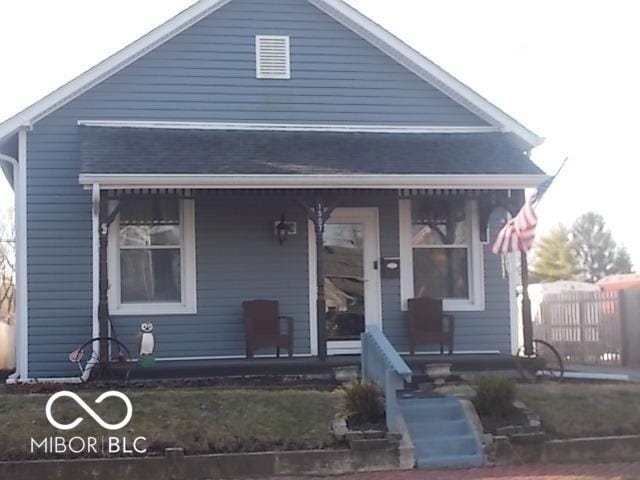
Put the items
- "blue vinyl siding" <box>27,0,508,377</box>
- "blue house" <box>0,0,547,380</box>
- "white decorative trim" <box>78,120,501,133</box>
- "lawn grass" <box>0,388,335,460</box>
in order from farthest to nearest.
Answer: "white decorative trim" <box>78,120,501,133</box> → "blue vinyl siding" <box>27,0,508,377</box> → "blue house" <box>0,0,547,380</box> → "lawn grass" <box>0,388,335,460</box>

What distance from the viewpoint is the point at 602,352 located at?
1884 cm

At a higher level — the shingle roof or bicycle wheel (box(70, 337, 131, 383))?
Answer: the shingle roof

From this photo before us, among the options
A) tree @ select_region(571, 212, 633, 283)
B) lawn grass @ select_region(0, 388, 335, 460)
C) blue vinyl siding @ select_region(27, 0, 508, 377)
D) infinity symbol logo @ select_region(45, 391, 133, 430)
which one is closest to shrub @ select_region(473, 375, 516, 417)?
lawn grass @ select_region(0, 388, 335, 460)

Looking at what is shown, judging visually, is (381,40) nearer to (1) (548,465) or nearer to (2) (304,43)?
(2) (304,43)

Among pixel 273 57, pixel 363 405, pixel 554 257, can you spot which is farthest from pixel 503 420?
pixel 554 257

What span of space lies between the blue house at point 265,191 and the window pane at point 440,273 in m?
0.02

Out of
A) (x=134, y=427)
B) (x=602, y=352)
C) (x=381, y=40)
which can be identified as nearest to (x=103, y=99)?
(x=381, y=40)

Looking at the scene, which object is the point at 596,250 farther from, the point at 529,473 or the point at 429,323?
→ the point at 529,473

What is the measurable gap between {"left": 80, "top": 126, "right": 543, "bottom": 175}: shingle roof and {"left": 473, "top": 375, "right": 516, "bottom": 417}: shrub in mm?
3457

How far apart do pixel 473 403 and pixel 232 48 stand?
20.9ft

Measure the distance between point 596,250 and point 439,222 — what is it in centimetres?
5209

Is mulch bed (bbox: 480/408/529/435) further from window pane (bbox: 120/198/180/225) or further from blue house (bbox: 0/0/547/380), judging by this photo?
window pane (bbox: 120/198/180/225)

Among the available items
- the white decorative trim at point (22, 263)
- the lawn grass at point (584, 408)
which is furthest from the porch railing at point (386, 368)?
the white decorative trim at point (22, 263)

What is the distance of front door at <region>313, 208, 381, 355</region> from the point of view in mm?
13633
